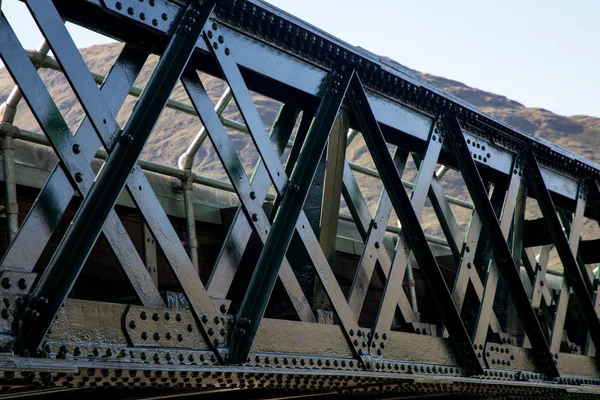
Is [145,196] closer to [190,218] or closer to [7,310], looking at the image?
[7,310]

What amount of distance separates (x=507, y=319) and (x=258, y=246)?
12.9 feet

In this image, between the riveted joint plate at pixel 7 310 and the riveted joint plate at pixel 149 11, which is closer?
the riveted joint plate at pixel 7 310

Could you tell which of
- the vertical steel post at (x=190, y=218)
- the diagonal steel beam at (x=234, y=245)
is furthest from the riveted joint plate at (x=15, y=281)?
the vertical steel post at (x=190, y=218)

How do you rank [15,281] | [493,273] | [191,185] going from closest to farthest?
1. [15,281]
2. [191,185]
3. [493,273]

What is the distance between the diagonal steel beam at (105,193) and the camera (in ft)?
16.0

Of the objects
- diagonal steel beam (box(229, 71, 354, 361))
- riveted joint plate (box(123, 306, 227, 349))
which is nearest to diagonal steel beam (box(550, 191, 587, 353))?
diagonal steel beam (box(229, 71, 354, 361))

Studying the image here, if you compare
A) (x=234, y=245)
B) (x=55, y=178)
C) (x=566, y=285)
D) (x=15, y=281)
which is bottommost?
(x=566, y=285)

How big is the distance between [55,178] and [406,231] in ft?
12.1

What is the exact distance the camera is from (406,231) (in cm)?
792

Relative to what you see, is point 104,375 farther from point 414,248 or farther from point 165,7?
point 414,248

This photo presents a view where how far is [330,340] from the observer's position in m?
7.05

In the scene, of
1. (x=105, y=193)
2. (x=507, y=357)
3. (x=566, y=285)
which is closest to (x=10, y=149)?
(x=105, y=193)

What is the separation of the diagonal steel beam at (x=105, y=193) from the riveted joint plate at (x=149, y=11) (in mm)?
91

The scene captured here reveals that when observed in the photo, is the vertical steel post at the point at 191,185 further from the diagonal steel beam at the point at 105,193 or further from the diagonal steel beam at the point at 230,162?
the diagonal steel beam at the point at 105,193
